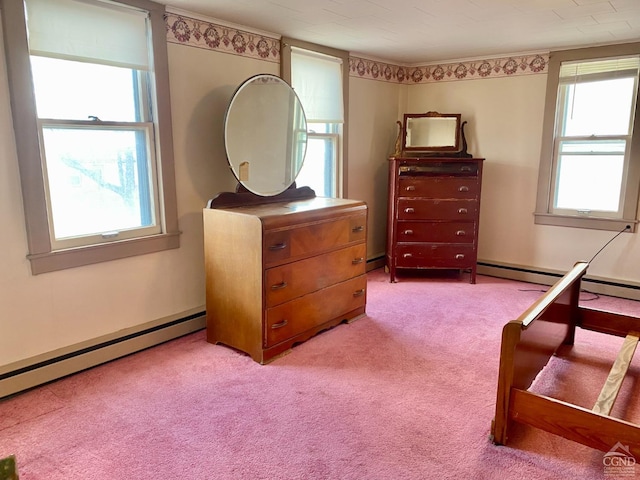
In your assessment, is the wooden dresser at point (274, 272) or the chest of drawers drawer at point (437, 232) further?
the chest of drawers drawer at point (437, 232)

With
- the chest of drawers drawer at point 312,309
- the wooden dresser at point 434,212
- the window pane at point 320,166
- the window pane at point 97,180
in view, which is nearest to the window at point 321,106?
the window pane at point 320,166

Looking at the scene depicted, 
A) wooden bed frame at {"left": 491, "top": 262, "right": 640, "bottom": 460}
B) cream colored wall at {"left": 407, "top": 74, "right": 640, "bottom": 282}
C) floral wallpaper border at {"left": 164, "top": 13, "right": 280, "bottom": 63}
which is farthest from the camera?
cream colored wall at {"left": 407, "top": 74, "right": 640, "bottom": 282}

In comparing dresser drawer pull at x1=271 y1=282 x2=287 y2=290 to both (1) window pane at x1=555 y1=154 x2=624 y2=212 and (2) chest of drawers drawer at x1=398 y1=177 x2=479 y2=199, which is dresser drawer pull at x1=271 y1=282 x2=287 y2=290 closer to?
(2) chest of drawers drawer at x1=398 y1=177 x2=479 y2=199

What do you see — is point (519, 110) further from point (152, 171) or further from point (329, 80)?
point (152, 171)

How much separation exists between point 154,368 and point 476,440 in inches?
70.5

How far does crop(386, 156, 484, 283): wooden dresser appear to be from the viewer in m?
4.18

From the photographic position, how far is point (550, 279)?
4.33 m

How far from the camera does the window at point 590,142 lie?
3.83 metres

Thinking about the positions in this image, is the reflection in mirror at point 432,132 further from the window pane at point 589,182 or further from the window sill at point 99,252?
Result: the window sill at point 99,252

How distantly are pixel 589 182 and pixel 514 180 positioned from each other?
0.63 m

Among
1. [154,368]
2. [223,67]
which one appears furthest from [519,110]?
[154,368]

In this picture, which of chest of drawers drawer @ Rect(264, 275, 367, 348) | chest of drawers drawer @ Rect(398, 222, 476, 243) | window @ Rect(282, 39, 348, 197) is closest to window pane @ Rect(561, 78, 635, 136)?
chest of drawers drawer @ Rect(398, 222, 476, 243)

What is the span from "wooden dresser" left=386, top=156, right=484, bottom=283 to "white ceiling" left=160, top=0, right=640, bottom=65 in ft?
3.36

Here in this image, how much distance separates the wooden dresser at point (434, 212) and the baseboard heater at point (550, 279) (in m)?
0.44
